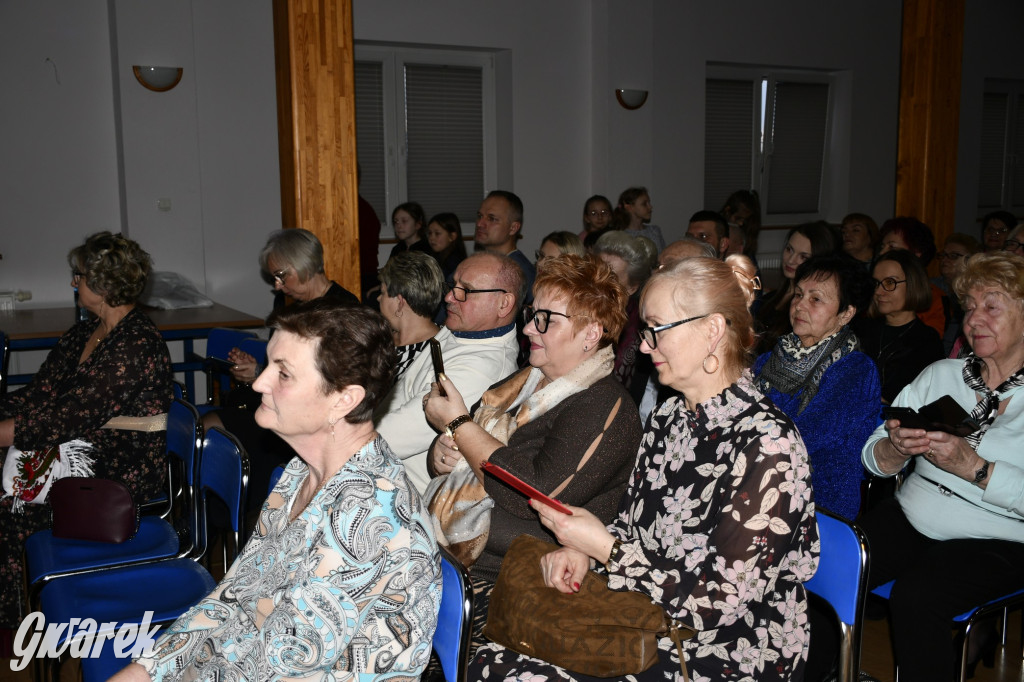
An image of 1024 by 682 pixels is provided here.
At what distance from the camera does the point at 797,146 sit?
31.7 ft

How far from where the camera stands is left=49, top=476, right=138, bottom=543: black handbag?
2.62 meters

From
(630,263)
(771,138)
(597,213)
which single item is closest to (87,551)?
(630,263)

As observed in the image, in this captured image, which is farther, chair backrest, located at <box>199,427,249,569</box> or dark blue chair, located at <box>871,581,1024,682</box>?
chair backrest, located at <box>199,427,249,569</box>

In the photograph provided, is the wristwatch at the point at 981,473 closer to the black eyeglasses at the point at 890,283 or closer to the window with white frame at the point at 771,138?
the black eyeglasses at the point at 890,283

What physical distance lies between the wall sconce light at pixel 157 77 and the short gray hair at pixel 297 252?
306cm

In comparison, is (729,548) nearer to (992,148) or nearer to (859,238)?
(859,238)

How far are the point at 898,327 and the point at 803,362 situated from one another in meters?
1.32

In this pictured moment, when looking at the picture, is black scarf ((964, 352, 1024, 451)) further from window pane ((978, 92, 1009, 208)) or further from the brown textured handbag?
window pane ((978, 92, 1009, 208))

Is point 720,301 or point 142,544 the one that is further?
point 142,544

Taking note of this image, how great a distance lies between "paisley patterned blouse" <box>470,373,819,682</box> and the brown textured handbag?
4 cm

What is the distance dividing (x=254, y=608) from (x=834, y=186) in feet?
30.8

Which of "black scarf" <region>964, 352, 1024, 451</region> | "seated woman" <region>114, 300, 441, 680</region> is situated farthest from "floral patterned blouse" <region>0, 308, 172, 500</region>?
"black scarf" <region>964, 352, 1024, 451</region>

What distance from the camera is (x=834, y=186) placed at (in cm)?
975

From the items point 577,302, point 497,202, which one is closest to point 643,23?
point 497,202
